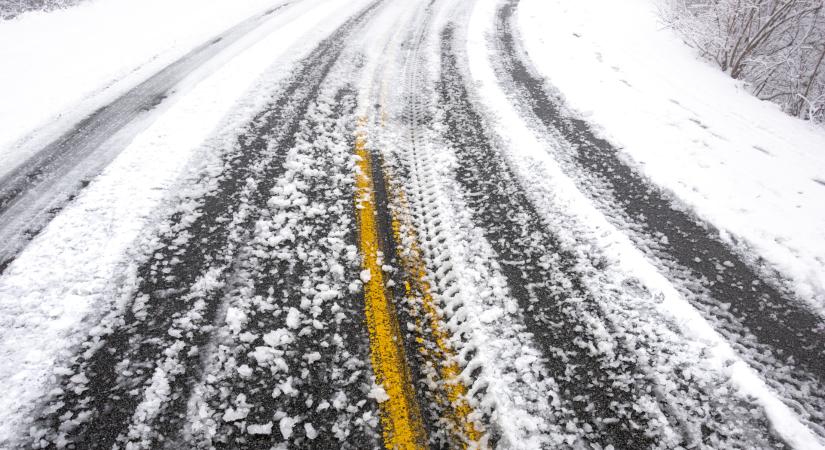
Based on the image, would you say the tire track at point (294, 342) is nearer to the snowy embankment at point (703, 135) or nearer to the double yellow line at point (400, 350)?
the double yellow line at point (400, 350)

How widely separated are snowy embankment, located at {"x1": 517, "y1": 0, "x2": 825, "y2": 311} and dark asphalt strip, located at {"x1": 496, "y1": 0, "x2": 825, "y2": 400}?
0.19 meters

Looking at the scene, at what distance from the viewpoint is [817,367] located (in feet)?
7.72

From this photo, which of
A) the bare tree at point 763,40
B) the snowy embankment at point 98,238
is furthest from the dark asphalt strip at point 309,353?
the bare tree at point 763,40

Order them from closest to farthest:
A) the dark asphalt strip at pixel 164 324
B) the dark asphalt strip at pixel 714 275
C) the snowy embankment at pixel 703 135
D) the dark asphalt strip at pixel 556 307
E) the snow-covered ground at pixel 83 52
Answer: the dark asphalt strip at pixel 164 324, the dark asphalt strip at pixel 556 307, the dark asphalt strip at pixel 714 275, the snowy embankment at pixel 703 135, the snow-covered ground at pixel 83 52

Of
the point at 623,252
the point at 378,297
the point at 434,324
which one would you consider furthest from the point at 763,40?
the point at 378,297

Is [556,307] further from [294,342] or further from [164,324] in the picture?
[164,324]

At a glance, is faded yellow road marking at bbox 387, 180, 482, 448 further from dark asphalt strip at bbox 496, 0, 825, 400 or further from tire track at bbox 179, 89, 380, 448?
dark asphalt strip at bbox 496, 0, 825, 400

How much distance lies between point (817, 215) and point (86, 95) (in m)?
8.43

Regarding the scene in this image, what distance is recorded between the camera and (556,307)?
2.60 metres

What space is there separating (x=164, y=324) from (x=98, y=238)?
120 centimetres

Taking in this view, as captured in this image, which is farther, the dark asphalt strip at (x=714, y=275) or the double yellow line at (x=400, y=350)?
the dark asphalt strip at (x=714, y=275)

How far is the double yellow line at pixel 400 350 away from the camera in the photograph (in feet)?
6.45

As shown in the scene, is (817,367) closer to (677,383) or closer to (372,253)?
(677,383)

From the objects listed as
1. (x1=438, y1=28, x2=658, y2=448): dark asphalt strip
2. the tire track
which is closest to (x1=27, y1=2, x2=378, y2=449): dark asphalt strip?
the tire track
